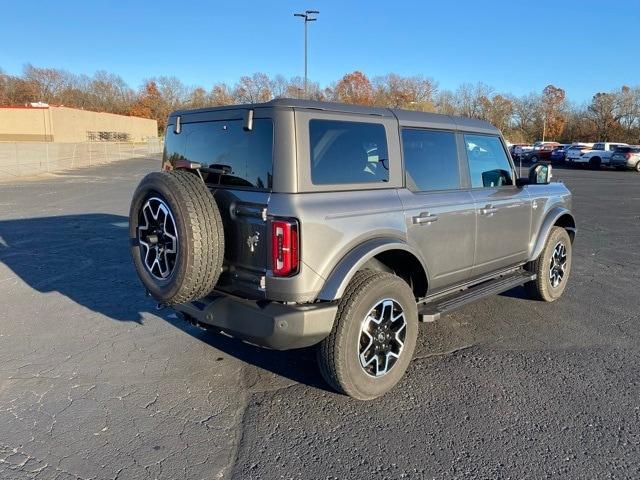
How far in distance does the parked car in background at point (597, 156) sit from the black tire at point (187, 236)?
119 feet

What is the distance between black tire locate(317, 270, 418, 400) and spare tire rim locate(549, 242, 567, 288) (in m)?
2.82

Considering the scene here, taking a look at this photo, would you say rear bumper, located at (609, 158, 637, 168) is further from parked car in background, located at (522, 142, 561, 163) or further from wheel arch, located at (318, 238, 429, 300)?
wheel arch, located at (318, 238, 429, 300)

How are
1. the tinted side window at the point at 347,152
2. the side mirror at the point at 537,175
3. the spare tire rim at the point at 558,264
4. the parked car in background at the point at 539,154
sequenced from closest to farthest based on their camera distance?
the tinted side window at the point at 347,152 < the side mirror at the point at 537,175 < the spare tire rim at the point at 558,264 < the parked car in background at the point at 539,154

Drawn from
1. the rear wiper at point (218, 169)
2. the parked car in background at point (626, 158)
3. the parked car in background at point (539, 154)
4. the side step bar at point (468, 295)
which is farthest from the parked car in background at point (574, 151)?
the rear wiper at point (218, 169)

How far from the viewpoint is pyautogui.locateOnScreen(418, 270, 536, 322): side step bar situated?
3.83 m

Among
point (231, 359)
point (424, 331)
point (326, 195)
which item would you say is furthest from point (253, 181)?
point (424, 331)

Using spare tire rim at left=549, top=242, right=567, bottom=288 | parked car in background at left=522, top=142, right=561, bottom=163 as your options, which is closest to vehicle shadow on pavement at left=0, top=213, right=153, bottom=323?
spare tire rim at left=549, top=242, right=567, bottom=288

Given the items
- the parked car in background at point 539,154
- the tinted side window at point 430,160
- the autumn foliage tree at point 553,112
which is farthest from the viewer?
the autumn foliage tree at point 553,112

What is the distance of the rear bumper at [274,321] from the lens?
3.00 meters

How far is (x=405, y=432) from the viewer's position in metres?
3.04

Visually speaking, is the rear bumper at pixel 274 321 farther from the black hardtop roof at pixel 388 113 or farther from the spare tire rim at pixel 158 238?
the black hardtop roof at pixel 388 113


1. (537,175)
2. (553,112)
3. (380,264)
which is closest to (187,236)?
(380,264)

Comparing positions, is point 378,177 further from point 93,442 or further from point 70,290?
point 70,290

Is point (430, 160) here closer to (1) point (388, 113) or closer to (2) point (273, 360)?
(1) point (388, 113)
